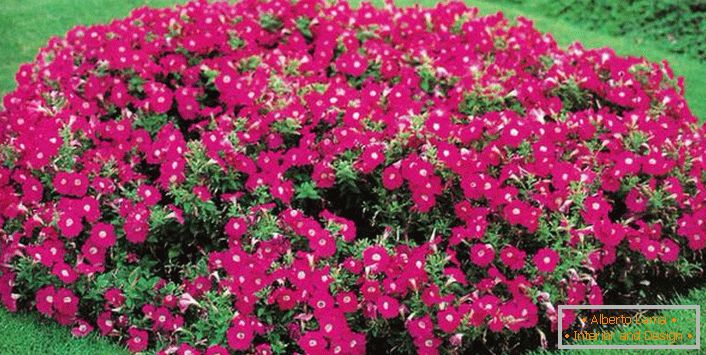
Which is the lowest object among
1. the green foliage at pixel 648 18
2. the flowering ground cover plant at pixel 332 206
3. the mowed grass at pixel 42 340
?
the green foliage at pixel 648 18

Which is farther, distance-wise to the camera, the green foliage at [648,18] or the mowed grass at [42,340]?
the green foliage at [648,18]

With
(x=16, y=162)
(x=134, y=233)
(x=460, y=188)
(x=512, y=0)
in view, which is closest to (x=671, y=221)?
(x=460, y=188)

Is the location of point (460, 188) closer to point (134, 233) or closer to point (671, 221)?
point (671, 221)

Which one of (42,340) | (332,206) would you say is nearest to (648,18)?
(332,206)

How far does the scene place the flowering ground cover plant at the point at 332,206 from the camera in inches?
139

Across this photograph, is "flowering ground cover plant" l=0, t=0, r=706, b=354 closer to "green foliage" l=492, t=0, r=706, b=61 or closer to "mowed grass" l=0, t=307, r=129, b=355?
"mowed grass" l=0, t=307, r=129, b=355

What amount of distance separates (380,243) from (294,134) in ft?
2.80

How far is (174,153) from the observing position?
13.1 feet

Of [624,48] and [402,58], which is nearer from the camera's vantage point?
[402,58]

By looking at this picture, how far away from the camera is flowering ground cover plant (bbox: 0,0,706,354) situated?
354cm

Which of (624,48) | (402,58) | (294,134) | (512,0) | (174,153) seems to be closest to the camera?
(174,153)

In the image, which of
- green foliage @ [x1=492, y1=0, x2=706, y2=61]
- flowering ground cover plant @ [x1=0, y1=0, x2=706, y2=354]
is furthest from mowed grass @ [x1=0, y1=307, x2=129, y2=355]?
green foliage @ [x1=492, y1=0, x2=706, y2=61]

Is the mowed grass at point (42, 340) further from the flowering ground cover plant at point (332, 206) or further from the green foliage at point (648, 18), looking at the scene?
the green foliage at point (648, 18)

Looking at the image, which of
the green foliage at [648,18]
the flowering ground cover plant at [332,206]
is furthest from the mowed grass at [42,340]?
the green foliage at [648,18]
